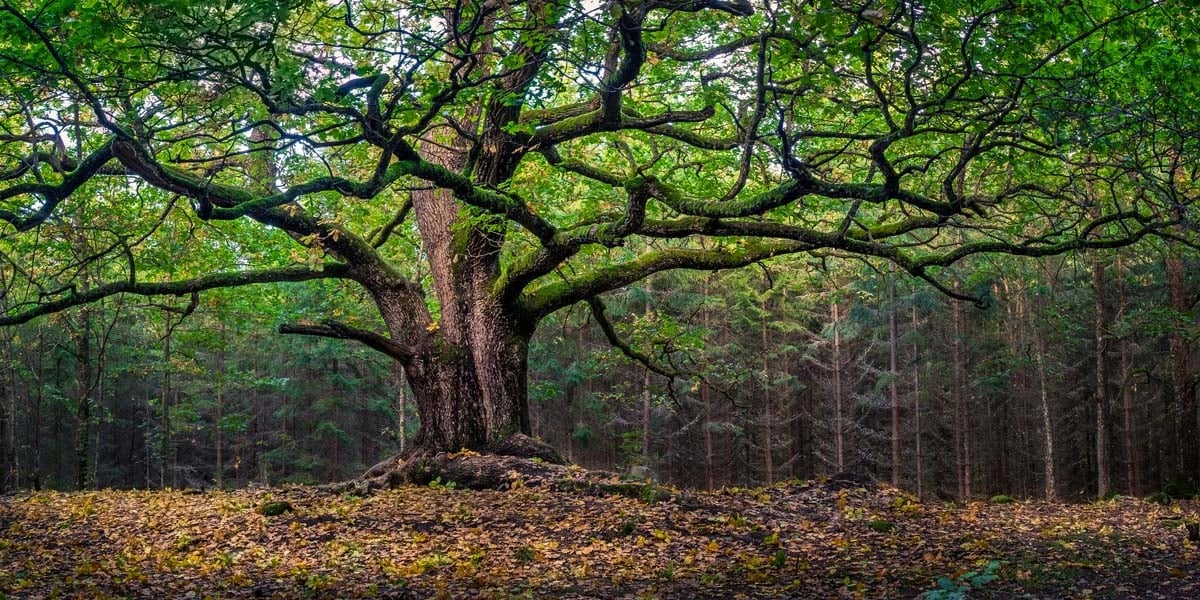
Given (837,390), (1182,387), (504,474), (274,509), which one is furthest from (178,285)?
(837,390)

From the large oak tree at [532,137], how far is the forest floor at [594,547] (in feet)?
8.10

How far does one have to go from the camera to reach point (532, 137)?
10.3 metres

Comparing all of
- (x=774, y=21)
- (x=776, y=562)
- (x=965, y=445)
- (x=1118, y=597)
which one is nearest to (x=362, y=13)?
(x=774, y=21)

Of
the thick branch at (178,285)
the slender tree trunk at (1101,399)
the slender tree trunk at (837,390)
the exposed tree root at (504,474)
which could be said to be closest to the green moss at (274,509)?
the exposed tree root at (504,474)

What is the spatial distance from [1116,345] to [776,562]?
22381mm

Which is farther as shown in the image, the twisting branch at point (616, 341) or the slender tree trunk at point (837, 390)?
the slender tree trunk at point (837, 390)

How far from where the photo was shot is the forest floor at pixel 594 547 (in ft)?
20.8

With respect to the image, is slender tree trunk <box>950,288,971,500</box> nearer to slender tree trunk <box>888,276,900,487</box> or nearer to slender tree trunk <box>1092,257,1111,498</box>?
slender tree trunk <box>888,276,900,487</box>

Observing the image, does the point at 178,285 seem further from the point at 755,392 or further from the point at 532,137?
the point at 755,392

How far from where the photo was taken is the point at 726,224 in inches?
363

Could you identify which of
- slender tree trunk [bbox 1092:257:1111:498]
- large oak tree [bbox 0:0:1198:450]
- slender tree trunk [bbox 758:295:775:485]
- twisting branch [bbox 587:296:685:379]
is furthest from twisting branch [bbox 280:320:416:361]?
slender tree trunk [bbox 758:295:775:485]

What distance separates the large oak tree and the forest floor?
2468mm

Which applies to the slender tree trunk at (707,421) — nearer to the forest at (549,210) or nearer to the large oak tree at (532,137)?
the forest at (549,210)

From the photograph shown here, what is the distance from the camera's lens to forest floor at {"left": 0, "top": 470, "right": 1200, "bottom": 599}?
20.8 feet
